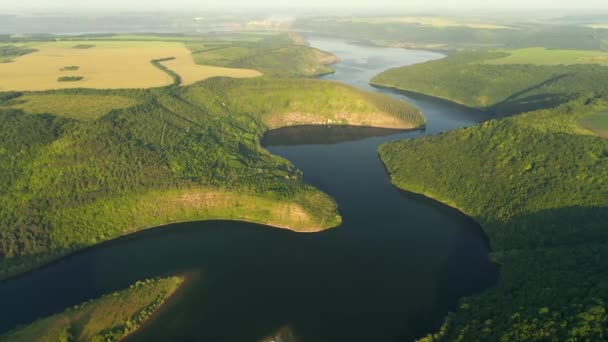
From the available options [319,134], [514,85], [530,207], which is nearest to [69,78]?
[319,134]

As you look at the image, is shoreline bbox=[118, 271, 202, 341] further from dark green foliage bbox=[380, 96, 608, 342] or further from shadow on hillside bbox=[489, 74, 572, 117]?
shadow on hillside bbox=[489, 74, 572, 117]

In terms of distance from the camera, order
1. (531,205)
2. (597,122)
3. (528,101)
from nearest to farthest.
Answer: (531,205), (597,122), (528,101)

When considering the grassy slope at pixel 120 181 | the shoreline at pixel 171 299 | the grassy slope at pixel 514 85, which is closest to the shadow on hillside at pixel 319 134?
the grassy slope at pixel 120 181

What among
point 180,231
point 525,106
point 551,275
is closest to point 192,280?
point 180,231

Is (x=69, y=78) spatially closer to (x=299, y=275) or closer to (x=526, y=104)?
(x=299, y=275)

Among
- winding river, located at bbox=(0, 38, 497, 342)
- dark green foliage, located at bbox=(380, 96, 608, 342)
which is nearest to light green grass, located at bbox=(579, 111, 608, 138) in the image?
dark green foliage, located at bbox=(380, 96, 608, 342)

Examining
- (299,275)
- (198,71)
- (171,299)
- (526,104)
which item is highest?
(198,71)

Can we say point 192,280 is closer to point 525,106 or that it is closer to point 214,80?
point 214,80
